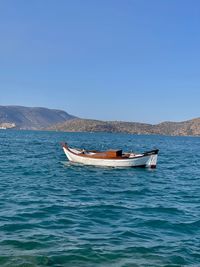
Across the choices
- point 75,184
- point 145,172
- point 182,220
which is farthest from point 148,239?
point 145,172

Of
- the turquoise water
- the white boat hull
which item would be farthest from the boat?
the turquoise water

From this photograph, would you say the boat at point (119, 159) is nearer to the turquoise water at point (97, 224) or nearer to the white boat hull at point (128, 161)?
the white boat hull at point (128, 161)

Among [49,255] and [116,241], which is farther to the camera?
[116,241]

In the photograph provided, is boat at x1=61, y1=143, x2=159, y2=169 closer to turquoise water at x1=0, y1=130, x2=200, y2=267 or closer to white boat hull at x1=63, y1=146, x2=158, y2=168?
white boat hull at x1=63, y1=146, x2=158, y2=168

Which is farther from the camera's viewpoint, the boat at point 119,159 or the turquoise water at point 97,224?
the boat at point 119,159

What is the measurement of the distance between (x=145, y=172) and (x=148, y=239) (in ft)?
→ 94.2

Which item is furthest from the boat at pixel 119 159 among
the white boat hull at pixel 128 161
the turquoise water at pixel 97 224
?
the turquoise water at pixel 97 224

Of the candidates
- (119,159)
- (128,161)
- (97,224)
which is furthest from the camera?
(128,161)

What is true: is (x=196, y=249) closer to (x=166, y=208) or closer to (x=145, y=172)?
(x=166, y=208)

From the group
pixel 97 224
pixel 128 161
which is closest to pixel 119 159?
pixel 128 161

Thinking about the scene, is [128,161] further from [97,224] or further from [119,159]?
[97,224]

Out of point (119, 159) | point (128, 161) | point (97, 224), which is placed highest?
point (119, 159)

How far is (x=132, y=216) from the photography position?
65.5 ft

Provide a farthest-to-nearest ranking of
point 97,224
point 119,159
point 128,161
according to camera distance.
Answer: point 128,161, point 119,159, point 97,224
